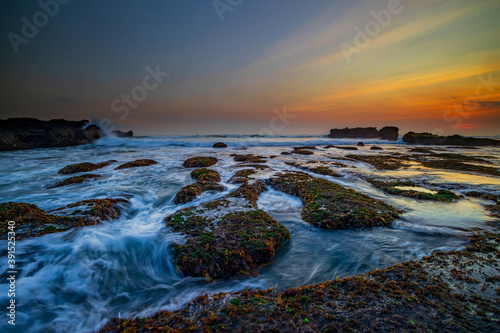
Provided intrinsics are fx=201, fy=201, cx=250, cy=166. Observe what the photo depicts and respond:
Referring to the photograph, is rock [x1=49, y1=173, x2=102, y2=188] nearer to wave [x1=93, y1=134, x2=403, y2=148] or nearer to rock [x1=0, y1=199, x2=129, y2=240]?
rock [x1=0, y1=199, x2=129, y2=240]

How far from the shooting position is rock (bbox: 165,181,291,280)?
135 inches

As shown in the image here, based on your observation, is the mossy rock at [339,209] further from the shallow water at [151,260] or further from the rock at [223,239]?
the rock at [223,239]

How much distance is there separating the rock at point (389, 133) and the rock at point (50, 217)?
3106 inches

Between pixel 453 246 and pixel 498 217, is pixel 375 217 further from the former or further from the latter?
pixel 498 217

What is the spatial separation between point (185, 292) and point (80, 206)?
13.9ft

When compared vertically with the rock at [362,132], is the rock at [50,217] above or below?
below

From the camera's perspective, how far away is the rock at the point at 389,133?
66.5 metres

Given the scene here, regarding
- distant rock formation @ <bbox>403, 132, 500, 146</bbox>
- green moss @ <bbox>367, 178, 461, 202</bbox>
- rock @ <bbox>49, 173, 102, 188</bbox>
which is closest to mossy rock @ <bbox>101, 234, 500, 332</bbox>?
green moss @ <bbox>367, 178, 461, 202</bbox>

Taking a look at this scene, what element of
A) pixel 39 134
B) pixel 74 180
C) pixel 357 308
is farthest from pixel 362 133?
pixel 39 134

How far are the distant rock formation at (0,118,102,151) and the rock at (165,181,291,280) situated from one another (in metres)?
30.0

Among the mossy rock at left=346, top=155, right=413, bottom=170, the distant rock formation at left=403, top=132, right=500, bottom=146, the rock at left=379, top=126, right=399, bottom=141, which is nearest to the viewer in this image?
the mossy rock at left=346, top=155, right=413, bottom=170

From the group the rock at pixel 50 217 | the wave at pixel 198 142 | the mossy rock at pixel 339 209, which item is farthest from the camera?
the wave at pixel 198 142

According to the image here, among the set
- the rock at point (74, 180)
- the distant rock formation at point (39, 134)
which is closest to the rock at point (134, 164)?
the rock at point (74, 180)

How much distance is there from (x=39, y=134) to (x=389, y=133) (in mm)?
86385
